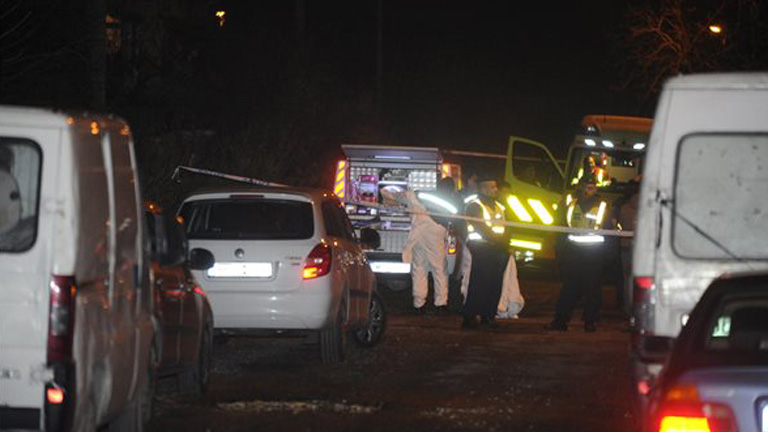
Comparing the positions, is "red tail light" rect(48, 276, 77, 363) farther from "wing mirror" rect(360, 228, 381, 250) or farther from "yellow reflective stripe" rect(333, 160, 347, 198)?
"yellow reflective stripe" rect(333, 160, 347, 198)

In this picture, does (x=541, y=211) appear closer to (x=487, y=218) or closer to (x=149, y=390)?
(x=487, y=218)

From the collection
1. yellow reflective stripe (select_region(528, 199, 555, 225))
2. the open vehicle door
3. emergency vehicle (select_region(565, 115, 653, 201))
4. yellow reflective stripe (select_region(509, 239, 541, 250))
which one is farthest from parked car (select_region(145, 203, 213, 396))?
yellow reflective stripe (select_region(528, 199, 555, 225))

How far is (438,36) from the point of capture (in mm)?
58281

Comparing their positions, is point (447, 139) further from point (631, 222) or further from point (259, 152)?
point (631, 222)

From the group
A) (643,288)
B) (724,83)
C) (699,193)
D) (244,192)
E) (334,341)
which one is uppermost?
(724,83)

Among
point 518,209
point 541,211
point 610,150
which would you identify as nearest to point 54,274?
point 610,150

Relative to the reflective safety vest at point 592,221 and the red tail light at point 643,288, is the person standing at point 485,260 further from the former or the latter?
the red tail light at point 643,288

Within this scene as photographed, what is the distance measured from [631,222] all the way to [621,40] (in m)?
16.2

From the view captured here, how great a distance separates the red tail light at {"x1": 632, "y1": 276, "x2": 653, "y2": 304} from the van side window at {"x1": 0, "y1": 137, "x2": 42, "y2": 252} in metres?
3.84

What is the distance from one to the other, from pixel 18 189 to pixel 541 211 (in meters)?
23.5

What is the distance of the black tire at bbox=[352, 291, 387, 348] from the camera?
1501 centimetres

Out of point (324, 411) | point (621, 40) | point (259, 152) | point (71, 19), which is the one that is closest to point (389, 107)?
point (621, 40)

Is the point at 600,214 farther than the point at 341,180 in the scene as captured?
No

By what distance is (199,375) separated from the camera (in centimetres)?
1124
